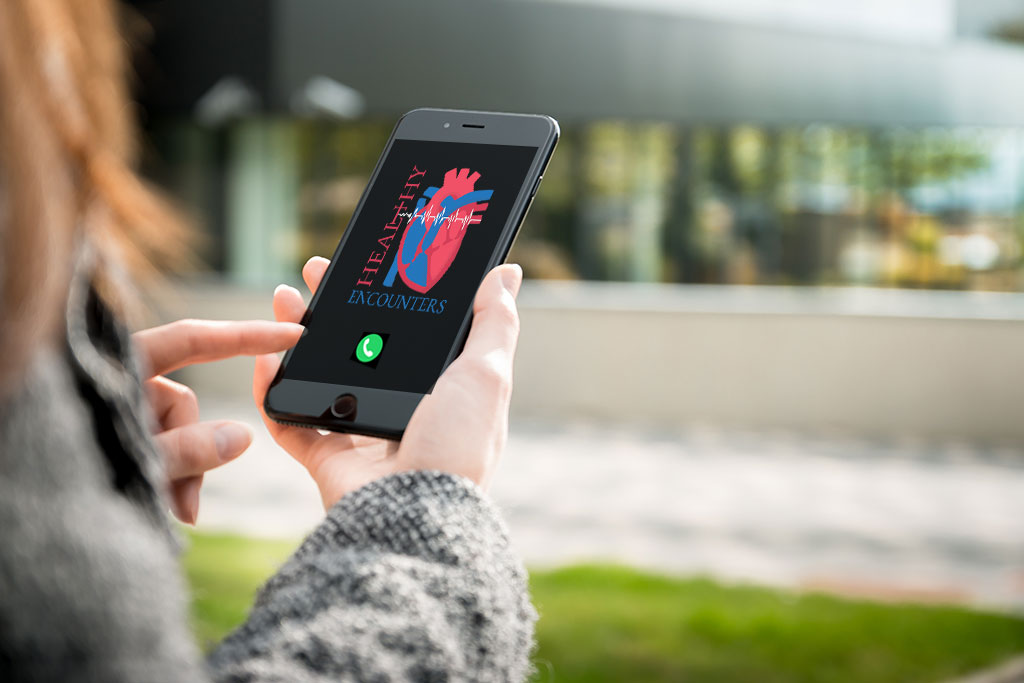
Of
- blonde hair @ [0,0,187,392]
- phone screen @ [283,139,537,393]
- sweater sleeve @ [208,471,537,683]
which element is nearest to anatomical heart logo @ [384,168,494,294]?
phone screen @ [283,139,537,393]

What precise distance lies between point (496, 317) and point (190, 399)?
A: 0.38 m

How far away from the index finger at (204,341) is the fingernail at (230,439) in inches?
3.2

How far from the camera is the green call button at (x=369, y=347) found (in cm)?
150

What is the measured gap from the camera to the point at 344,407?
4.78 feet

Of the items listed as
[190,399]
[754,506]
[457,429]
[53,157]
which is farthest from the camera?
[754,506]

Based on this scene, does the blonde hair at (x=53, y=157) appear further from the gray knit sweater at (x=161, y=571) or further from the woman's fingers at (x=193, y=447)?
the woman's fingers at (x=193, y=447)

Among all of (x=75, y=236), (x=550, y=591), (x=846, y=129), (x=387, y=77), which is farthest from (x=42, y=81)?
(x=846, y=129)

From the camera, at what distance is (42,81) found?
2.15 feet

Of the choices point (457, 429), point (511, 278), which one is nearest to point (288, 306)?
point (511, 278)

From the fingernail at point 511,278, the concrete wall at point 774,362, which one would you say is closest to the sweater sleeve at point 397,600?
the fingernail at point 511,278

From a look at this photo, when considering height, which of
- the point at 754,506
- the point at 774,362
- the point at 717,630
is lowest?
the point at 774,362

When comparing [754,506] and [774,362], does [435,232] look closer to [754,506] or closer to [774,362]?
[754,506]

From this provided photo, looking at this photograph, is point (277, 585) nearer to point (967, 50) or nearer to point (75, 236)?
point (75, 236)

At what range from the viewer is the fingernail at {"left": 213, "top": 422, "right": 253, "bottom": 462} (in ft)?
4.04
